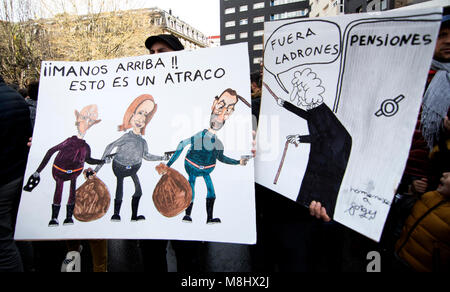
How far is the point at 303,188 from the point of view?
1.23 meters

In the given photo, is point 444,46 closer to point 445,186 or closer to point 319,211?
point 445,186

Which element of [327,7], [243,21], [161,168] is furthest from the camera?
[243,21]

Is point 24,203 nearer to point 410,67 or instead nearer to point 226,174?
point 226,174

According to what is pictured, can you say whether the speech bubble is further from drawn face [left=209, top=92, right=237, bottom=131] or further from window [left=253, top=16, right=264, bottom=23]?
window [left=253, top=16, right=264, bottom=23]

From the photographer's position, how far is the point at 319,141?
1.20m

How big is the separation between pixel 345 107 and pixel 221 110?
595 millimetres

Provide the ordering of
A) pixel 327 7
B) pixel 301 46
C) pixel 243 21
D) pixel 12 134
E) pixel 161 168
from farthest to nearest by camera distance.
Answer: pixel 243 21 < pixel 327 7 < pixel 12 134 < pixel 161 168 < pixel 301 46

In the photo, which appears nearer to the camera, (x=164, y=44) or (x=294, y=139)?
(x=294, y=139)

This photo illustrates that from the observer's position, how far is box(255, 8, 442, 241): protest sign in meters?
0.96

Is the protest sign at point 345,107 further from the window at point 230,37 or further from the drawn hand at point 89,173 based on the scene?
the window at point 230,37

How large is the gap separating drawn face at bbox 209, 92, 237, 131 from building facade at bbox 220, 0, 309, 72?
48046 mm

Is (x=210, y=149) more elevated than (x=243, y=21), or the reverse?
(x=243, y=21)

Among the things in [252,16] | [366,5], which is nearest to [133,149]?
[366,5]
